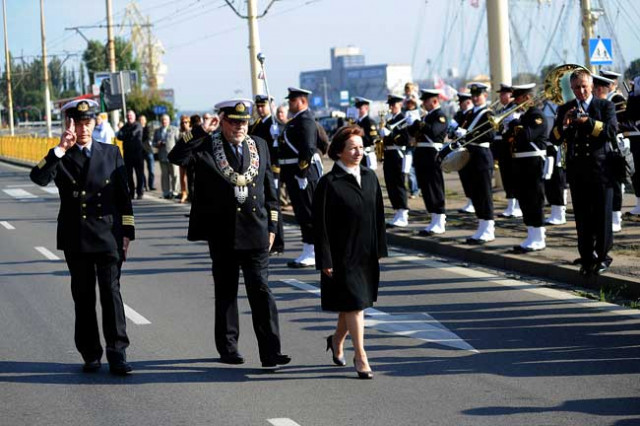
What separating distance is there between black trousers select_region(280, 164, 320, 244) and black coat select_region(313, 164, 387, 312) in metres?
5.84

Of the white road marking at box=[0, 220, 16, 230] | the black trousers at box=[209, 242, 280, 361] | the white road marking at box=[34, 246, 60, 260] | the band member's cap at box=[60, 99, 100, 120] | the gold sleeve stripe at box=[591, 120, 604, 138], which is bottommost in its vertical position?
the white road marking at box=[0, 220, 16, 230]

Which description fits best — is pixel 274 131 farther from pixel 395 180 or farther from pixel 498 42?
pixel 498 42

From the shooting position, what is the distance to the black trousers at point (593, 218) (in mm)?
11711

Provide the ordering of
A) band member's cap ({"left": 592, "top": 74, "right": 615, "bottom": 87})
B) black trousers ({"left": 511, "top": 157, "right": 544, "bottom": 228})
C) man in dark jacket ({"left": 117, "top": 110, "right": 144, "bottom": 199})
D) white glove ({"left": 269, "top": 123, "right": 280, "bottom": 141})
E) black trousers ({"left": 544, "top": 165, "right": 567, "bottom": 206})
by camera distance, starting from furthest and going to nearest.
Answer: man in dark jacket ({"left": 117, "top": 110, "right": 144, "bottom": 199}), black trousers ({"left": 544, "top": 165, "right": 567, "bottom": 206}), white glove ({"left": 269, "top": 123, "right": 280, "bottom": 141}), black trousers ({"left": 511, "top": 157, "right": 544, "bottom": 228}), band member's cap ({"left": 592, "top": 74, "right": 615, "bottom": 87})

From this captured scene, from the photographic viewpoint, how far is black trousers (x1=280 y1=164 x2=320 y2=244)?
46.6ft

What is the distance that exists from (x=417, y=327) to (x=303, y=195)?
14.7 feet

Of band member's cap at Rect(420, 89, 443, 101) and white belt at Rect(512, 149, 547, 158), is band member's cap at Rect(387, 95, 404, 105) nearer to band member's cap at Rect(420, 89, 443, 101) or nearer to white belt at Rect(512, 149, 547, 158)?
band member's cap at Rect(420, 89, 443, 101)

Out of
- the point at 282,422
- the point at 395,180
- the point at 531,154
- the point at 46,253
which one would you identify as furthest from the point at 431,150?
the point at 282,422

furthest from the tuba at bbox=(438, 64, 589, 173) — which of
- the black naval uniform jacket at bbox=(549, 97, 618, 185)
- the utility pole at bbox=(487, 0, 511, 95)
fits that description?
the utility pole at bbox=(487, 0, 511, 95)

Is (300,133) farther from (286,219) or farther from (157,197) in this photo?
(157,197)

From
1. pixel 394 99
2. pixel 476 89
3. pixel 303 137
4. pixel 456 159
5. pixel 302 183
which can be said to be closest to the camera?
pixel 303 137

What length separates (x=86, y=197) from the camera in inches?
339

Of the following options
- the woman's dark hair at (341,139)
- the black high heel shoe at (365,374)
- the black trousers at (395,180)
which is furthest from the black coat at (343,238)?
the black trousers at (395,180)

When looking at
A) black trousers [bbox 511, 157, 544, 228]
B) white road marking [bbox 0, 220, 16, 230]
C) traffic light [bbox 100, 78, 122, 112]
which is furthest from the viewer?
traffic light [bbox 100, 78, 122, 112]
